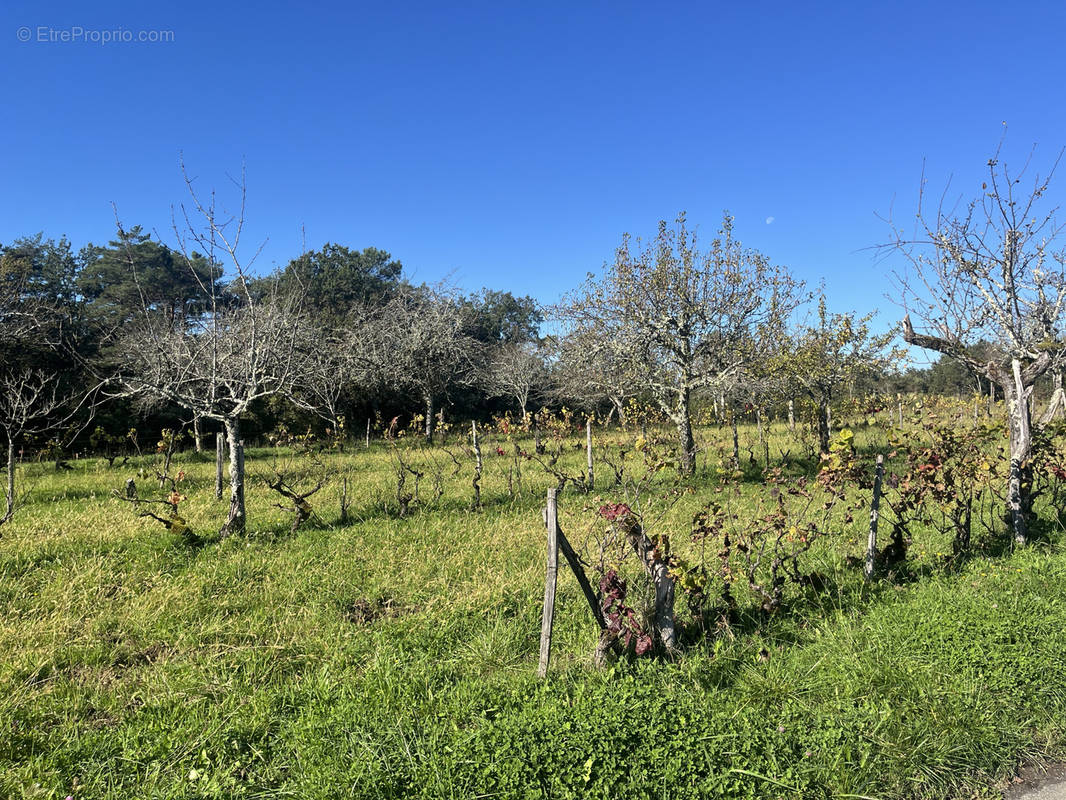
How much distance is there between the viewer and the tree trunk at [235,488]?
7.93 m

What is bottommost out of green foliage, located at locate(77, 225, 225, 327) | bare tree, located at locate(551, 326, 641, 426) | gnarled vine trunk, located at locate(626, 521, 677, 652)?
gnarled vine trunk, located at locate(626, 521, 677, 652)

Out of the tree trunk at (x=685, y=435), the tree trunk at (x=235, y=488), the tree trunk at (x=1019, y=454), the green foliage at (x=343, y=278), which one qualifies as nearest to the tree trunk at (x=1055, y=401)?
the tree trunk at (x=1019, y=454)

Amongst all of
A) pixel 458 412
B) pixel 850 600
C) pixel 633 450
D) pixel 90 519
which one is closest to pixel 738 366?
pixel 633 450

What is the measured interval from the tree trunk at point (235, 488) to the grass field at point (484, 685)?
4.09 feet

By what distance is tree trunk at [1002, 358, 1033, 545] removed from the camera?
20.4ft

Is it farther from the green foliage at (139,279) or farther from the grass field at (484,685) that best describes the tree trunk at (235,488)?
the green foliage at (139,279)

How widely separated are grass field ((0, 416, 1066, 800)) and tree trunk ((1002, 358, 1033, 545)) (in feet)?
1.03

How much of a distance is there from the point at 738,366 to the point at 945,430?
6497 millimetres

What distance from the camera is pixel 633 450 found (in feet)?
50.9

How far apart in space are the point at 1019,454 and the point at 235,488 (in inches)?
377

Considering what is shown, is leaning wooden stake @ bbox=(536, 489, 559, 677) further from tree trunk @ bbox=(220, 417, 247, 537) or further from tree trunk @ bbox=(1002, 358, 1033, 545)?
tree trunk @ bbox=(220, 417, 247, 537)

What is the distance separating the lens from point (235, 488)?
810 cm

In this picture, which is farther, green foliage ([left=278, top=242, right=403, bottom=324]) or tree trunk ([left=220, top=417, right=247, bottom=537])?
green foliage ([left=278, top=242, right=403, bottom=324])

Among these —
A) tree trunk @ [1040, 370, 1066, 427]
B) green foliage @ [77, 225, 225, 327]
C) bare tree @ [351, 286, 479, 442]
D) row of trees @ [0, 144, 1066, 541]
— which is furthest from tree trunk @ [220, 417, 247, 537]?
green foliage @ [77, 225, 225, 327]
